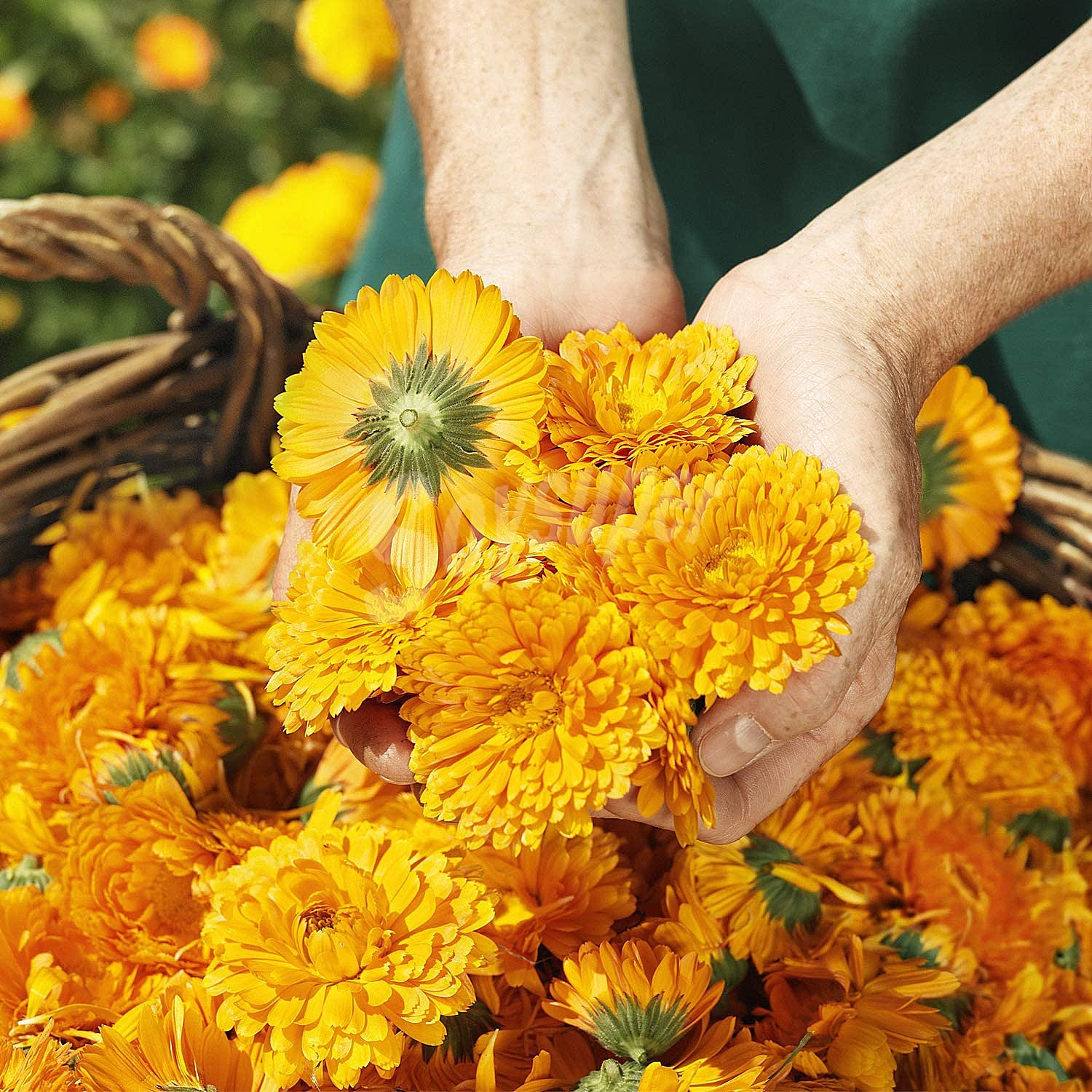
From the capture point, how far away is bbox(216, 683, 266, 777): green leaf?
0.79 meters

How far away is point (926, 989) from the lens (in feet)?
2.12

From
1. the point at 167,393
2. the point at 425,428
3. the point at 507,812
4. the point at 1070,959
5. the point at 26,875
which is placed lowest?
the point at 1070,959

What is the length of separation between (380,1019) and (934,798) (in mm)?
459

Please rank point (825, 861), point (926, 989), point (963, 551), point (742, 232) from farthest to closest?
point (742, 232) → point (963, 551) → point (825, 861) → point (926, 989)

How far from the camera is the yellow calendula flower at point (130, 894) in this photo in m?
0.69

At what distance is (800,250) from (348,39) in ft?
4.65

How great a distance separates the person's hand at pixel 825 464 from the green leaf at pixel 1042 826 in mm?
273

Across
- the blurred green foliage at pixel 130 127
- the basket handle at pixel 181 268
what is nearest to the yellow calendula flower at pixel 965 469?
the basket handle at pixel 181 268

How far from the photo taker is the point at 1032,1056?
74cm

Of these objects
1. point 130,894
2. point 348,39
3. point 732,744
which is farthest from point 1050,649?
point 348,39

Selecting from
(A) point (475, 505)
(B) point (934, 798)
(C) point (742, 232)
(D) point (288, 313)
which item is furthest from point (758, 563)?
(C) point (742, 232)

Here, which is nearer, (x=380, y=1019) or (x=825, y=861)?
(x=380, y=1019)

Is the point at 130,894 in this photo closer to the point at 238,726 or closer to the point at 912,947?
the point at 238,726

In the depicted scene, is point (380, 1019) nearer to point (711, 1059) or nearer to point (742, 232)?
point (711, 1059)
